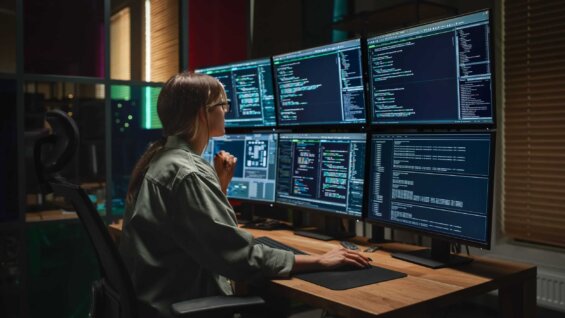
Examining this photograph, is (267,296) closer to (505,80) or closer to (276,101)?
(276,101)

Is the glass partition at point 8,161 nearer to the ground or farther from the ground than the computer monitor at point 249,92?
nearer to the ground

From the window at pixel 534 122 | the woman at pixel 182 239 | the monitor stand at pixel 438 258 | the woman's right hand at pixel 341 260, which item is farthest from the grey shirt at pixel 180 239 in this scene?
the window at pixel 534 122

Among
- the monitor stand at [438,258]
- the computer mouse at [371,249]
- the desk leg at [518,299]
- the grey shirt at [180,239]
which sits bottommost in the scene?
the desk leg at [518,299]

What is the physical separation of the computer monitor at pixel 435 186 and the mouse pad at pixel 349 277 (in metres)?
0.18

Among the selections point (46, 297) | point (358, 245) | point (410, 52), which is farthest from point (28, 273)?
point (410, 52)

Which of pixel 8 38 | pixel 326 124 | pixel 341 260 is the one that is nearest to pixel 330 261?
pixel 341 260

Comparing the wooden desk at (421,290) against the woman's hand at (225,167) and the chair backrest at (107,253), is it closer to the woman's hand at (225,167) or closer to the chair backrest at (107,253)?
the chair backrest at (107,253)

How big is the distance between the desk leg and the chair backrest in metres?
1.16

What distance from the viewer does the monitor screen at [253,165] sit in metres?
2.44

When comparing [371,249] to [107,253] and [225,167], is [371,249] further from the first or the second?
[107,253]

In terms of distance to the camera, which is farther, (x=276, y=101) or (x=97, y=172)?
(x=97, y=172)

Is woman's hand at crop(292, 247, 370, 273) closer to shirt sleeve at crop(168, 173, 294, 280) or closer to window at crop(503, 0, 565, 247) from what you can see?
shirt sleeve at crop(168, 173, 294, 280)

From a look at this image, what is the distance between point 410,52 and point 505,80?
170cm

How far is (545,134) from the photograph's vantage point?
9.86 feet
